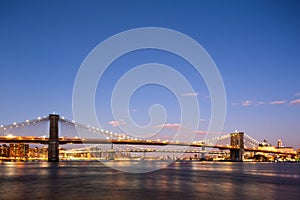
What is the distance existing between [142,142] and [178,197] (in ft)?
221

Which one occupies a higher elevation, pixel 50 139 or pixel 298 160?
pixel 50 139

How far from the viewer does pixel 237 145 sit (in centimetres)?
11894

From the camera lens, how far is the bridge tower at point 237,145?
112075 millimetres

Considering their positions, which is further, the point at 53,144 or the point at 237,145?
the point at 237,145

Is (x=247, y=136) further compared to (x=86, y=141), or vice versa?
(x=247, y=136)

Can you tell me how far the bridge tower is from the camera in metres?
112

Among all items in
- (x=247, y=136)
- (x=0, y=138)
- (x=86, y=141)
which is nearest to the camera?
(x=0, y=138)

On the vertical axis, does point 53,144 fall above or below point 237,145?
above

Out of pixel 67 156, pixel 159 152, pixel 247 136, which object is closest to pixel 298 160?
pixel 247 136

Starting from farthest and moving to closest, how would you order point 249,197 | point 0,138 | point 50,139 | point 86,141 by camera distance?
point 86,141 < point 50,139 < point 0,138 < point 249,197

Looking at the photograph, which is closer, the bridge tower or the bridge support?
the bridge support

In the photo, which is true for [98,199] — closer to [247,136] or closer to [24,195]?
[24,195]

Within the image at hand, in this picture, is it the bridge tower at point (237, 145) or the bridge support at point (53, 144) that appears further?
the bridge tower at point (237, 145)

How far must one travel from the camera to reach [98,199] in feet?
51.6
